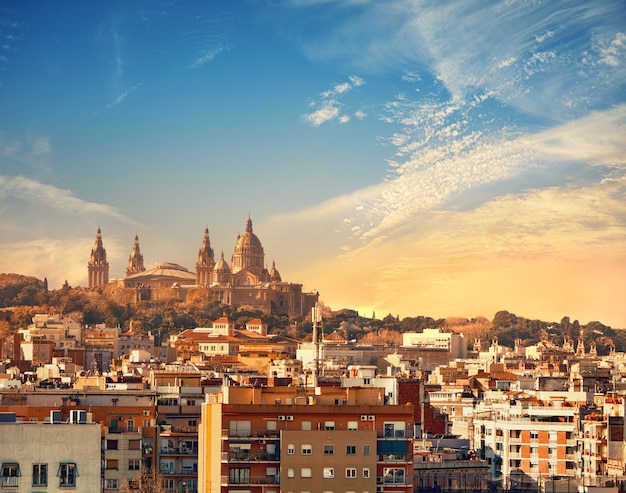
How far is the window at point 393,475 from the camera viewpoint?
32.5m

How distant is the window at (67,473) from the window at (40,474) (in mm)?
204

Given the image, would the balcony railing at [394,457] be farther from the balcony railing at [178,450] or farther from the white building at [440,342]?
the white building at [440,342]

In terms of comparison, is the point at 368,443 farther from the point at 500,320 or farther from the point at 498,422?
the point at 500,320

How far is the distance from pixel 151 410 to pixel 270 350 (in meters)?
105

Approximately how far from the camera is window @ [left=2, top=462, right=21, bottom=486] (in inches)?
1028

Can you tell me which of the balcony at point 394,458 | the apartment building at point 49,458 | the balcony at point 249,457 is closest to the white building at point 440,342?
the balcony at point 394,458

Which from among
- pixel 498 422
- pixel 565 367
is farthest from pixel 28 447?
pixel 565 367

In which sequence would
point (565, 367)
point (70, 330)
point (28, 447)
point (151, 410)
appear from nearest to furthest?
1. point (28, 447)
2. point (151, 410)
3. point (565, 367)
4. point (70, 330)

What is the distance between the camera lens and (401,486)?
3256 centimetres

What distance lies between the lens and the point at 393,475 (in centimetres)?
3259

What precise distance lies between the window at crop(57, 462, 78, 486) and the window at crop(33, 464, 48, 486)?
8.0 inches

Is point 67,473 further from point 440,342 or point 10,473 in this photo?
point 440,342

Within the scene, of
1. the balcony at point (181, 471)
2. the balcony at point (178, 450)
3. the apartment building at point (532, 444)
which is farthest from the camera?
the apartment building at point (532, 444)

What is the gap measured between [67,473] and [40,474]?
0.38 metres
